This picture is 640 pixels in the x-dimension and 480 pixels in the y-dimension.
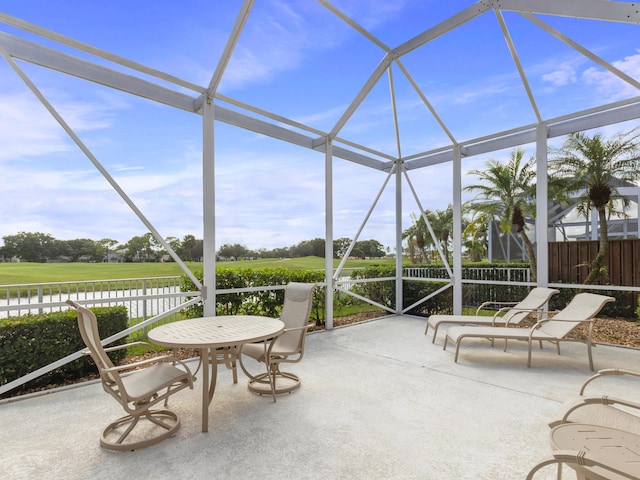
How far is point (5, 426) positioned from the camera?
2883 millimetres

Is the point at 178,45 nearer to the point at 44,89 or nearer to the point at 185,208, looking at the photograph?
the point at 44,89

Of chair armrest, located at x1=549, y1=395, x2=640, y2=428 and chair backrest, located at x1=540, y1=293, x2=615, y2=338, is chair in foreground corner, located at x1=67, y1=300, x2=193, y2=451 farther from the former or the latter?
chair backrest, located at x1=540, y1=293, x2=615, y2=338

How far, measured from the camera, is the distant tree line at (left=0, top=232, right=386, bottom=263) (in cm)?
A: 431

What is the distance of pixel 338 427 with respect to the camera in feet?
9.29

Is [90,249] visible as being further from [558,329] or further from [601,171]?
[601,171]

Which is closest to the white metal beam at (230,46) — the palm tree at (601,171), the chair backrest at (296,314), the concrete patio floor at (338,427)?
the chair backrest at (296,314)

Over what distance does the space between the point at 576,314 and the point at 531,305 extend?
817 mm

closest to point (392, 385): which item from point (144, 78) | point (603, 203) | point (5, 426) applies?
point (5, 426)

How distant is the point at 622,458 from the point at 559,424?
45 cm

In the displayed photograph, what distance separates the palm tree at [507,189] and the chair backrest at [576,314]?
5.19 metres

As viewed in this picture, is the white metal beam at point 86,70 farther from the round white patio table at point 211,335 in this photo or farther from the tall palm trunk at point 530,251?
the tall palm trunk at point 530,251

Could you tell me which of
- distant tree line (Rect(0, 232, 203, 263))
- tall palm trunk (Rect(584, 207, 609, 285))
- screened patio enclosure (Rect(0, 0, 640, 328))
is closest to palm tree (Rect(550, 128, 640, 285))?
tall palm trunk (Rect(584, 207, 609, 285))

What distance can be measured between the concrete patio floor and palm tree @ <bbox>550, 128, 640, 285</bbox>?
9.98ft

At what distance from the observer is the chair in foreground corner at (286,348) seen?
11.5ft
